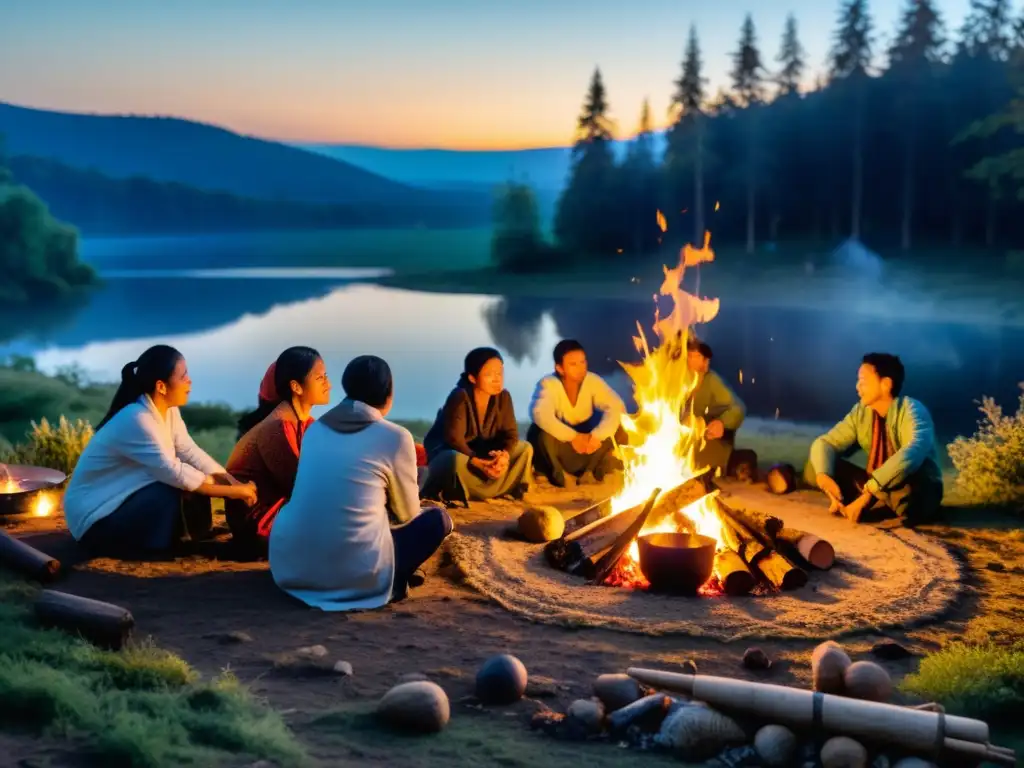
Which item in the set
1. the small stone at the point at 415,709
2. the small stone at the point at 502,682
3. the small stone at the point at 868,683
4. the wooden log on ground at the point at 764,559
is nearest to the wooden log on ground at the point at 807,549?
the wooden log on ground at the point at 764,559

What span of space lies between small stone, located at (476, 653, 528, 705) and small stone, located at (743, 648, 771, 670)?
118 cm

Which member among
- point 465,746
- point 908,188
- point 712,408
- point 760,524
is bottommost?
point 465,746

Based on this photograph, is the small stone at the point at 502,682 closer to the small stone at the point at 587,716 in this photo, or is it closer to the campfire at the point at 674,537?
the small stone at the point at 587,716

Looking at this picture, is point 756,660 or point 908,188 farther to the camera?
point 908,188

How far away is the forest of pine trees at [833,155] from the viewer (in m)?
29.8

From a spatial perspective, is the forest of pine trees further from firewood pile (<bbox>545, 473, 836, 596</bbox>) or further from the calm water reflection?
firewood pile (<bbox>545, 473, 836, 596</bbox>)

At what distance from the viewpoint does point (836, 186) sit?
3164cm

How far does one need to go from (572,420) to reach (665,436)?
186cm

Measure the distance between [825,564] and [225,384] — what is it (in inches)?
813

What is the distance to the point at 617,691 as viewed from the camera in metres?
4.42

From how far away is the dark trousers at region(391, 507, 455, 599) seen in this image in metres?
6.01

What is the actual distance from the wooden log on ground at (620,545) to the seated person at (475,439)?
1.92 metres

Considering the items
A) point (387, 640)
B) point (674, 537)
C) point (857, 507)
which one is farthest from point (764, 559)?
point (387, 640)

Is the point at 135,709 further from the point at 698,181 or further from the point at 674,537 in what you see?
the point at 698,181
